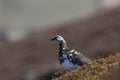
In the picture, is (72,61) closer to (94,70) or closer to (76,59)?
(76,59)

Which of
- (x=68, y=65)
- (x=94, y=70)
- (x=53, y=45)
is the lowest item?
(x=94, y=70)

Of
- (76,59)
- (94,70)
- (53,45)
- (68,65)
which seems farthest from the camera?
(53,45)

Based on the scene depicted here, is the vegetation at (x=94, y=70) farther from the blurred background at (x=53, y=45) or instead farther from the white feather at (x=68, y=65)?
the blurred background at (x=53, y=45)

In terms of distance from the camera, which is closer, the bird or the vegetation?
the vegetation

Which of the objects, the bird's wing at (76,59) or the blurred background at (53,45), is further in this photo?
the blurred background at (53,45)

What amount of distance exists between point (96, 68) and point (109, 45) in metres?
26.8

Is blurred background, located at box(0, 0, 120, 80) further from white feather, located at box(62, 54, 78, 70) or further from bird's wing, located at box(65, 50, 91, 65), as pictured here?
white feather, located at box(62, 54, 78, 70)

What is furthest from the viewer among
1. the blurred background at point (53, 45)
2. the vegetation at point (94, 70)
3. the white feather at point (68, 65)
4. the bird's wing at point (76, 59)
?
the blurred background at point (53, 45)

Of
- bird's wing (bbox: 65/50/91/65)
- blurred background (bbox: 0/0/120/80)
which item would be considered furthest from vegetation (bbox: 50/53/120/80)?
blurred background (bbox: 0/0/120/80)

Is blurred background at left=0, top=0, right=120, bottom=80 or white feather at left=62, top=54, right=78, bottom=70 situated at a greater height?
blurred background at left=0, top=0, right=120, bottom=80

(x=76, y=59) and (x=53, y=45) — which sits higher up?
(x=53, y=45)

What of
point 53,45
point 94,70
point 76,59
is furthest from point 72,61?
point 53,45

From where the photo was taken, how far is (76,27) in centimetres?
5419

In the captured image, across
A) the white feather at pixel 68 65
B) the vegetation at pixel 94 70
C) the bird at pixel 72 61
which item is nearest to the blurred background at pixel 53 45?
the bird at pixel 72 61
